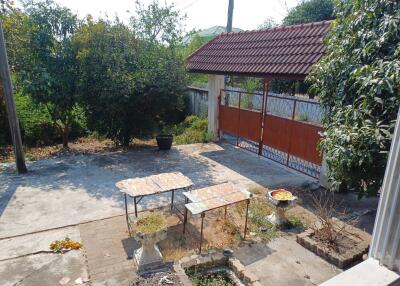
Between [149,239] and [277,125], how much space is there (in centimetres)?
566

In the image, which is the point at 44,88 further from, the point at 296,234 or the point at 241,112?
the point at 296,234

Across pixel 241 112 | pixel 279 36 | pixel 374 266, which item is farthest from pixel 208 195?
pixel 279 36

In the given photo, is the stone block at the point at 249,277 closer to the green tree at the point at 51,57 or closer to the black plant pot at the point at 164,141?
the black plant pot at the point at 164,141

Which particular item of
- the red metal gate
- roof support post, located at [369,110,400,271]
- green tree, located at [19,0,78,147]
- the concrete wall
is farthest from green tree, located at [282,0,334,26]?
roof support post, located at [369,110,400,271]

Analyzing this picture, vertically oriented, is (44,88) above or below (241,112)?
above

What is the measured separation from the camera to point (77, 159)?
895 cm

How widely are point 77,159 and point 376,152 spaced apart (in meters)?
8.11

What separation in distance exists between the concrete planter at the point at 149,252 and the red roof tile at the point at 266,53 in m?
4.90

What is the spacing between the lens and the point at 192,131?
12.3 m

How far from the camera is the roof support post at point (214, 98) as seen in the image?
35.2ft

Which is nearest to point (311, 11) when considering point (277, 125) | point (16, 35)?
point (277, 125)

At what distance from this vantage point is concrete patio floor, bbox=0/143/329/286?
4.11m

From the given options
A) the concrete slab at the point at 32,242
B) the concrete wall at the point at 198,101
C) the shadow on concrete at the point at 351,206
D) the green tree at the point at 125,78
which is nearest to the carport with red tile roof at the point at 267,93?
the shadow on concrete at the point at 351,206

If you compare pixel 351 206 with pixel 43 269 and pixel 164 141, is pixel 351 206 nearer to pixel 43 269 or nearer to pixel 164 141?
pixel 43 269
